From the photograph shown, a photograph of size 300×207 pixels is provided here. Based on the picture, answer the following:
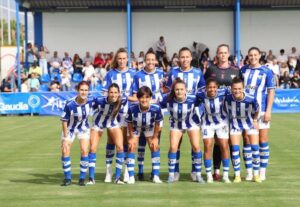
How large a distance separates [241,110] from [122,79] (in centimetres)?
190

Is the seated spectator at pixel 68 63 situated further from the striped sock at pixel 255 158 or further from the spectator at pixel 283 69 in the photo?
the striped sock at pixel 255 158

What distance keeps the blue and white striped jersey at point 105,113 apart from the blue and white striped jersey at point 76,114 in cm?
14

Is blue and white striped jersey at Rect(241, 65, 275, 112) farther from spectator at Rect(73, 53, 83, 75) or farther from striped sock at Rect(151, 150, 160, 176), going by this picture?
spectator at Rect(73, 53, 83, 75)

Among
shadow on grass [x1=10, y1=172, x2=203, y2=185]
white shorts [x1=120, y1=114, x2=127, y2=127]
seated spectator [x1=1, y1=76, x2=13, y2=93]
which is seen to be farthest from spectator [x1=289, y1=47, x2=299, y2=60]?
white shorts [x1=120, y1=114, x2=127, y2=127]

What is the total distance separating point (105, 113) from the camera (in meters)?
11.0

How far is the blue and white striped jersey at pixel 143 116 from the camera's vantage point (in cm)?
1090

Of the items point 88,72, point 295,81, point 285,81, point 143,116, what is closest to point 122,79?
point 143,116

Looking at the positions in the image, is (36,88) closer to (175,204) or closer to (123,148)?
(123,148)

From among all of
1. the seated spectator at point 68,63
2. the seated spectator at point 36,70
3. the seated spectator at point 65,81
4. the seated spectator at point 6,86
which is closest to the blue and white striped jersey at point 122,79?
the seated spectator at point 65,81

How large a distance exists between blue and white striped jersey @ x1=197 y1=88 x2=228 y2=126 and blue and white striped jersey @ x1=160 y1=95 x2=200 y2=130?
0.10 metres

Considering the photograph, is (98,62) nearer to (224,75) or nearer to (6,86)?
(6,86)

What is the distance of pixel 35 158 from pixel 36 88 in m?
16.9

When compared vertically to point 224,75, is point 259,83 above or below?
below

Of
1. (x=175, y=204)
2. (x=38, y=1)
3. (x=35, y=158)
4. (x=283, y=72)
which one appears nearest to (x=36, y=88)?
(x=38, y=1)
